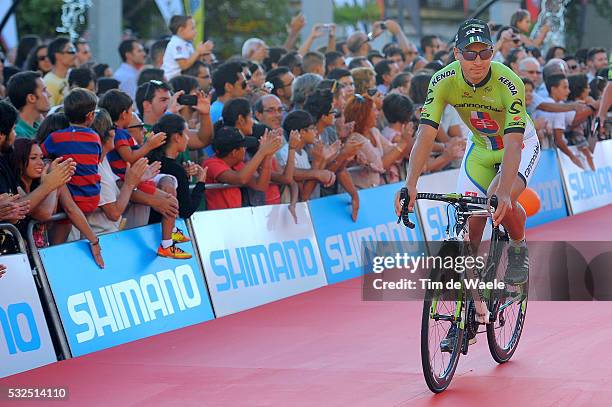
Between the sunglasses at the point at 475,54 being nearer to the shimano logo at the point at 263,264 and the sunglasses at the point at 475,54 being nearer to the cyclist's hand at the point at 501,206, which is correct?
the cyclist's hand at the point at 501,206

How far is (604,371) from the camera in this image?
832 cm

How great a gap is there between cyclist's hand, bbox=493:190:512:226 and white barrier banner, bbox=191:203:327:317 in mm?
3758

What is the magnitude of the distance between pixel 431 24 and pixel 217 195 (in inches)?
2390

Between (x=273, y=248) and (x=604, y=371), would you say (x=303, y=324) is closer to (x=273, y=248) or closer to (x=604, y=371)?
(x=273, y=248)

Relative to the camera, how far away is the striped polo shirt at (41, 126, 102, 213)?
9352 millimetres

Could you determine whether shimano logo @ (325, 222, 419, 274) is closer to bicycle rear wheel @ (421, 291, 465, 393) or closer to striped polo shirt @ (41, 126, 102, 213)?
striped polo shirt @ (41, 126, 102, 213)

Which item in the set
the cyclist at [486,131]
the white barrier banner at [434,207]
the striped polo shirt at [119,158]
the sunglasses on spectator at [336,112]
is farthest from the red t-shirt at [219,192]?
the white barrier banner at [434,207]

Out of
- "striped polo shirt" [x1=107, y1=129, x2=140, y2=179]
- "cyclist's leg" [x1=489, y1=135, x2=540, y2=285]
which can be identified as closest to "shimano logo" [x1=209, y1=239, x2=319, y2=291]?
"striped polo shirt" [x1=107, y1=129, x2=140, y2=179]

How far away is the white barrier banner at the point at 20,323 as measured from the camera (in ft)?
28.2

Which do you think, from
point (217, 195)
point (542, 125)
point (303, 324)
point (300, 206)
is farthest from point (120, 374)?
point (542, 125)

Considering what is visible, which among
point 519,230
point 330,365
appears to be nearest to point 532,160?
point 519,230

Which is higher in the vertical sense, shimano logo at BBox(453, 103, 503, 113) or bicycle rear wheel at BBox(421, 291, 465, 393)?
shimano logo at BBox(453, 103, 503, 113)

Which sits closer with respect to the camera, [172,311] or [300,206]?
[172,311]

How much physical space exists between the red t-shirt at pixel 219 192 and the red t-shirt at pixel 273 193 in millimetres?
446
